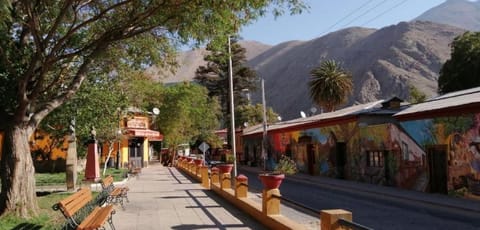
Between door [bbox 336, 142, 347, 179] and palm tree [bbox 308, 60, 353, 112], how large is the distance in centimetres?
2661

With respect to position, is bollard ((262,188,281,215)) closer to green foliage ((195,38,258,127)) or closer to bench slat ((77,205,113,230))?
bench slat ((77,205,113,230))

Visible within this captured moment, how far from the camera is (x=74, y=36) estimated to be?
15.2 meters

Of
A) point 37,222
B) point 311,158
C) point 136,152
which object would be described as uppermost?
point 136,152

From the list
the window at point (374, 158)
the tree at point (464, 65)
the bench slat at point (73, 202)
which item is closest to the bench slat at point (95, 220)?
the bench slat at point (73, 202)

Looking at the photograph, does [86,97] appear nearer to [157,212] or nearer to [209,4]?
[157,212]

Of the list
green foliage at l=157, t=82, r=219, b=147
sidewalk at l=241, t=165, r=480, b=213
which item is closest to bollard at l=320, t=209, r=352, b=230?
sidewalk at l=241, t=165, r=480, b=213

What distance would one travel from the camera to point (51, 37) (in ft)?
44.0

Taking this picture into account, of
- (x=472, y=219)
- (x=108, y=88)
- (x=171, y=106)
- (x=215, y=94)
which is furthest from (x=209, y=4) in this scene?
(x=215, y=94)

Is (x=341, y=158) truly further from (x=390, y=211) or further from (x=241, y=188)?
(x=241, y=188)

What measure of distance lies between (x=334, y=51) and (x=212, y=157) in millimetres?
108111

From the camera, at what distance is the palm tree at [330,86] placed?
60.1 m

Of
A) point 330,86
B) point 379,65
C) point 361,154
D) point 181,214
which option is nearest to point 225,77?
point 330,86

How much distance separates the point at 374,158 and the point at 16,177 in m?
20.0

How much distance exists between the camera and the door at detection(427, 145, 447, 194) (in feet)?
72.5
